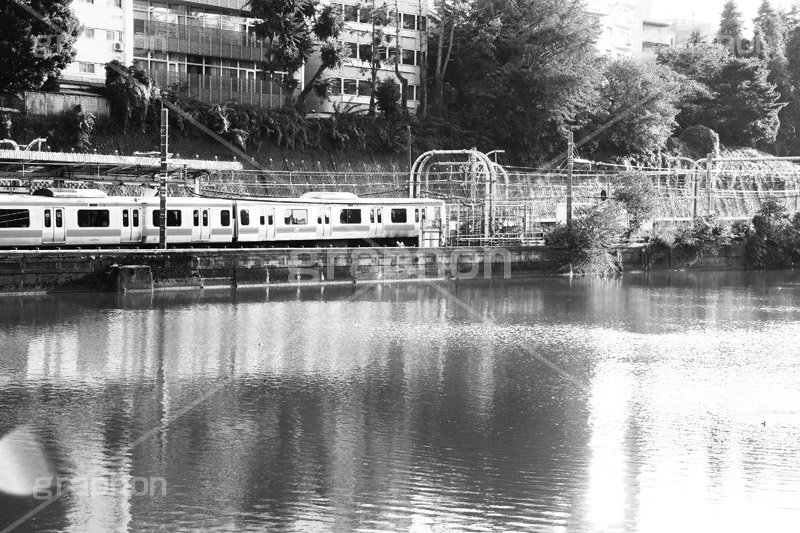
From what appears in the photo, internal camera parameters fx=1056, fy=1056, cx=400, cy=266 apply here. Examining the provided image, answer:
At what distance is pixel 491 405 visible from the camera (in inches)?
701

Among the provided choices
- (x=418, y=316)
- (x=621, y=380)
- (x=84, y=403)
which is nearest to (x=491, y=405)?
(x=621, y=380)

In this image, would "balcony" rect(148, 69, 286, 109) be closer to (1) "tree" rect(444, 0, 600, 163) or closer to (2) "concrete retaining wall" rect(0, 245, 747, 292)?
(1) "tree" rect(444, 0, 600, 163)

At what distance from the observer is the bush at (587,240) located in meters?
39.7

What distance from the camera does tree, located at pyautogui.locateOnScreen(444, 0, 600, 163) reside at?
51219mm

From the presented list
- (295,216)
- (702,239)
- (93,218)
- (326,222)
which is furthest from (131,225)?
(702,239)

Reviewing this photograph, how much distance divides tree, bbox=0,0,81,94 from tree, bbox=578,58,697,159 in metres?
28.9

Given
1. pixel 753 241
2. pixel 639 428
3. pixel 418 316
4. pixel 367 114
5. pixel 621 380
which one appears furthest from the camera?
pixel 367 114

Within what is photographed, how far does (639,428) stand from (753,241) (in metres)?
32.7

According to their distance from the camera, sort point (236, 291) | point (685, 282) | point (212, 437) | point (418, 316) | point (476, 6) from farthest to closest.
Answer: point (476, 6), point (685, 282), point (236, 291), point (418, 316), point (212, 437)

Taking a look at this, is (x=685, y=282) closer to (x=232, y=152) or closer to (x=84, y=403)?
(x=232, y=152)

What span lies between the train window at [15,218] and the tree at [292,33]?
616 inches

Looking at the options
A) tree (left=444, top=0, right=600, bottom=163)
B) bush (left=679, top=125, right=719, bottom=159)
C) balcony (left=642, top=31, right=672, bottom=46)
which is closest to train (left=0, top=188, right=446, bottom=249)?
tree (left=444, top=0, right=600, bottom=163)

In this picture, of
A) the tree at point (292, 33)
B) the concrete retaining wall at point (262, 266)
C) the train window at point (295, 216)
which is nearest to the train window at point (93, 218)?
the concrete retaining wall at point (262, 266)

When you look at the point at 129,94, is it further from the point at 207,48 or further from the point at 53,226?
the point at 53,226
